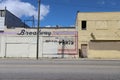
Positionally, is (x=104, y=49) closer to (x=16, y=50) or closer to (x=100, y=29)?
(x=100, y=29)

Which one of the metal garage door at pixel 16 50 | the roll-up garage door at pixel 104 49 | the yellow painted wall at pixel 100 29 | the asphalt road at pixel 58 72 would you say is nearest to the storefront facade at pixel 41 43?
the metal garage door at pixel 16 50

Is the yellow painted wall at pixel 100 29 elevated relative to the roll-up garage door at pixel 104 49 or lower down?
elevated

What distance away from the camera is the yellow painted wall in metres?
46.4

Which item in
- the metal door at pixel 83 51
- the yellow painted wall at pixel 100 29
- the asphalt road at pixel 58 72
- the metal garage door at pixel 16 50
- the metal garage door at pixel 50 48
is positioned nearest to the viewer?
the asphalt road at pixel 58 72

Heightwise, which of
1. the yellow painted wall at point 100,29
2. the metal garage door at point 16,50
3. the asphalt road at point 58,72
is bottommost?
the asphalt road at point 58,72

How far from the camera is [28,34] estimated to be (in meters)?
47.3

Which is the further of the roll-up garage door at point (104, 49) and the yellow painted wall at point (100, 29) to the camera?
the yellow painted wall at point (100, 29)

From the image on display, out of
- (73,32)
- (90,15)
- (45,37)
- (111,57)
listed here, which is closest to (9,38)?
(45,37)

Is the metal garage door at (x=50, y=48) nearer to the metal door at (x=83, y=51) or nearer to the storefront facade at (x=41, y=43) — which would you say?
the storefront facade at (x=41, y=43)

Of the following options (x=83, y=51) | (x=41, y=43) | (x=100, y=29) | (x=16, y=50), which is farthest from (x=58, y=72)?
(x=83, y=51)

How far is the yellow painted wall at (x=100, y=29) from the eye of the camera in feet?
152

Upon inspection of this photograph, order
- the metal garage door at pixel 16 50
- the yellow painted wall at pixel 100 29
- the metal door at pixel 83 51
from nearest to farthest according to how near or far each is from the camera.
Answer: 1. the yellow painted wall at pixel 100 29
2. the metal garage door at pixel 16 50
3. the metal door at pixel 83 51

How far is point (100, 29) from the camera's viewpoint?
4681 centimetres

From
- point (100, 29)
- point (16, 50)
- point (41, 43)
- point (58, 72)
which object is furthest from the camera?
point (16, 50)
